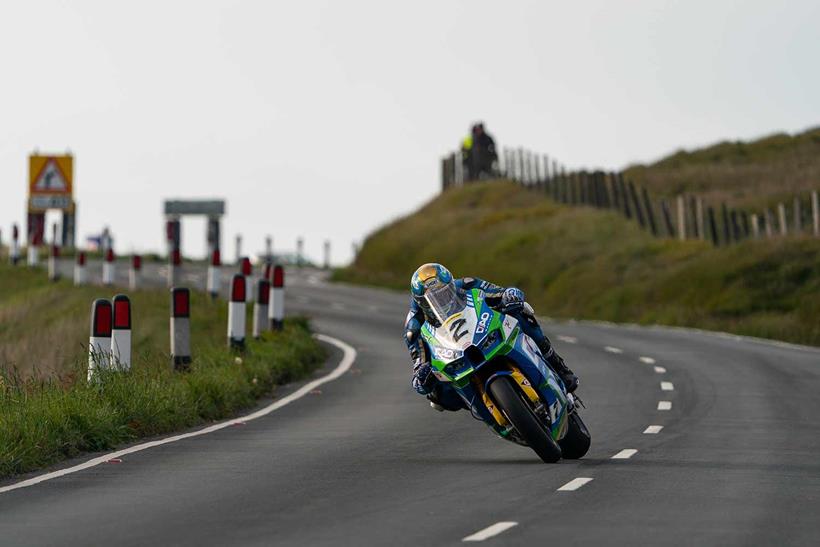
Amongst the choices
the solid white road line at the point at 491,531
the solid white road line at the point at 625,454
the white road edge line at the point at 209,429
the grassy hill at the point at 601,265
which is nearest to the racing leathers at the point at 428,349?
the solid white road line at the point at 625,454

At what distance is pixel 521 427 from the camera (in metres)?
14.0

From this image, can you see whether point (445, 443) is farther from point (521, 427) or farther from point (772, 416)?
point (772, 416)

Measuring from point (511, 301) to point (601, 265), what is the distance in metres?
35.6

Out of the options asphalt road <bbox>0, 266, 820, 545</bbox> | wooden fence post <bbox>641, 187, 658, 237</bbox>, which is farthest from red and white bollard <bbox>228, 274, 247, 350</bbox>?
wooden fence post <bbox>641, 187, 658, 237</bbox>

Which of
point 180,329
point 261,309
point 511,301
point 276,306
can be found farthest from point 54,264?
point 511,301

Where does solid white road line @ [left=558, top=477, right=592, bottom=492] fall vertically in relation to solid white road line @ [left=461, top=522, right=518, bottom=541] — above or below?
below

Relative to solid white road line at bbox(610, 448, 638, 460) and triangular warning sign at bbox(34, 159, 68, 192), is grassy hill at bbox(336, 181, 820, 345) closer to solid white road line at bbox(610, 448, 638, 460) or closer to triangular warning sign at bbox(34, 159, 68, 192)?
triangular warning sign at bbox(34, 159, 68, 192)

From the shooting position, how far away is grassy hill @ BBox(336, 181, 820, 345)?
4112 cm

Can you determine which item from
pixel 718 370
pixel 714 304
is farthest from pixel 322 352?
pixel 714 304

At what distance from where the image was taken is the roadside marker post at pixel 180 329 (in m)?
20.5

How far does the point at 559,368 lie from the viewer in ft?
49.7

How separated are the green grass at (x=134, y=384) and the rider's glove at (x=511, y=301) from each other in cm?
355

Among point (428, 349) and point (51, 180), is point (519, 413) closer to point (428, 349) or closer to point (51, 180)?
point (428, 349)

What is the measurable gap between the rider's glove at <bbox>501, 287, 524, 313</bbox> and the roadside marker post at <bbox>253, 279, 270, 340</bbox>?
1193 cm
